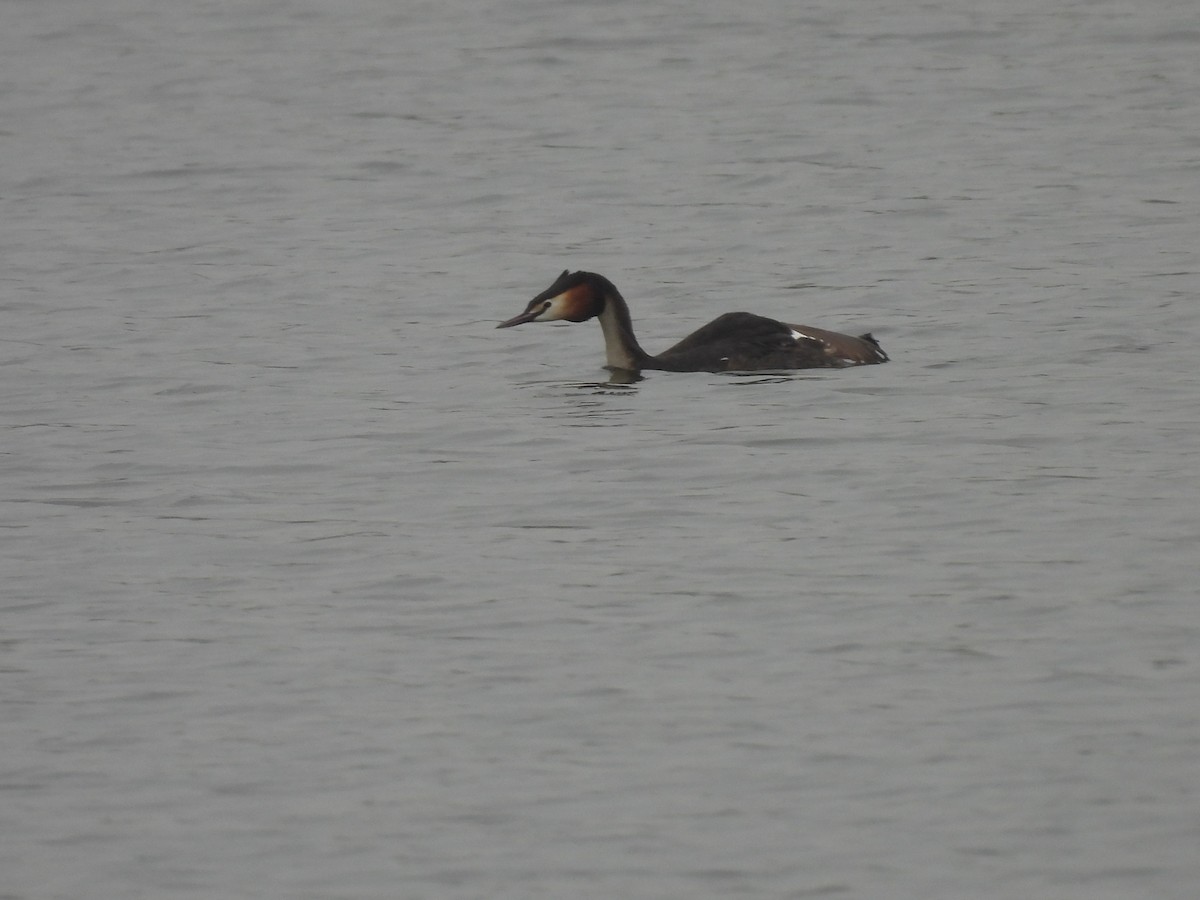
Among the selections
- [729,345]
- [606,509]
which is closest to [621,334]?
[729,345]

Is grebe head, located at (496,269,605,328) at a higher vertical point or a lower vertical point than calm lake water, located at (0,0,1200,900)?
higher

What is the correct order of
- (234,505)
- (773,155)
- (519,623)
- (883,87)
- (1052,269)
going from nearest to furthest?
1. (519,623)
2. (234,505)
3. (1052,269)
4. (773,155)
5. (883,87)

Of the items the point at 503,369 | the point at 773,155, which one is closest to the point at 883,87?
the point at 773,155

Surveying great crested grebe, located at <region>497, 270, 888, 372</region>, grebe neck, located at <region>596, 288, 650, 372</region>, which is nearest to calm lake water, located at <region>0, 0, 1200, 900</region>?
great crested grebe, located at <region>497, 270, 888, 372</region>

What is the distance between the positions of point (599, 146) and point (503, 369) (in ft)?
29.7

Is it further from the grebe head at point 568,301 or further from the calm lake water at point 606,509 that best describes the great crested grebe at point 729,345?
the calm lake water at point 606,509

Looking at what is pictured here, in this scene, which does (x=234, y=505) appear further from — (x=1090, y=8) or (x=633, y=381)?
(x=1090, y=8)

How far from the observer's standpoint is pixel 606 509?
10938 millimetres

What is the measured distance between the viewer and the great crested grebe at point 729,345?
13969mm

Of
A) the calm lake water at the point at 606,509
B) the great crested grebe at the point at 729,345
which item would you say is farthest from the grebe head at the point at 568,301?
the calm lake water at the point at 606,509

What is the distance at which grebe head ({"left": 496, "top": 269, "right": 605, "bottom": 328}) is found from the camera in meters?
14.6

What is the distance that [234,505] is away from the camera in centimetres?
1119

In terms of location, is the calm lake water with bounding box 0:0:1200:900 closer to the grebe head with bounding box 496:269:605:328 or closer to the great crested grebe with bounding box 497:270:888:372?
the great crested grebe with bounding box 497:270:888:372

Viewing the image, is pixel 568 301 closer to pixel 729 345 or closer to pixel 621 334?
pixel 621 334
